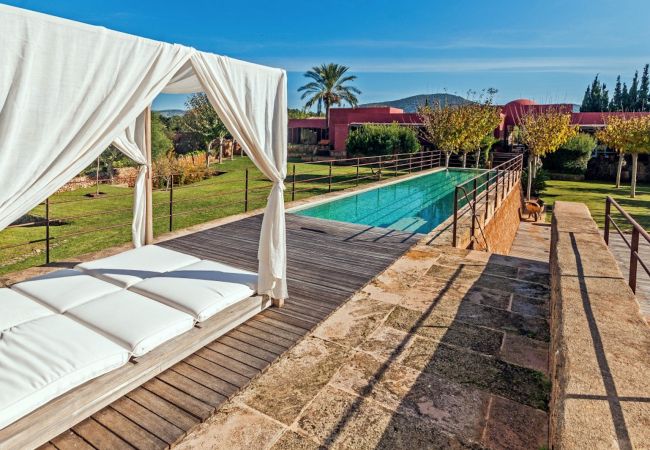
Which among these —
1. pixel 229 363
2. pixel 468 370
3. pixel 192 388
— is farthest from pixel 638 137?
pixel 192 388

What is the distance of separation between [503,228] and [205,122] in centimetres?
2124

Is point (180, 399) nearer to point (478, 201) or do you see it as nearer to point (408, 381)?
point (408, 381)

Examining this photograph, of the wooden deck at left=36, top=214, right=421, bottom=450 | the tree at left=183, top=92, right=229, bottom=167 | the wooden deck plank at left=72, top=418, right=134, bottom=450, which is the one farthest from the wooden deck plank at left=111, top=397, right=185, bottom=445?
the tree at left=183, top=92, right=229, bottom=167

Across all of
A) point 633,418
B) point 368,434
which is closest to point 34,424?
point 368,434

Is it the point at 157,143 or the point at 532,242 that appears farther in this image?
the point at 157,143

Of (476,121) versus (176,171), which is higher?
(476,121)

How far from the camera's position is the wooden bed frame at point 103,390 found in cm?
200

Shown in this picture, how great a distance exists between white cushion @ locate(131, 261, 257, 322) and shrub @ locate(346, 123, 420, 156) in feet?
56.2

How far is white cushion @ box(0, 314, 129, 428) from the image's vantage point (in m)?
2.06

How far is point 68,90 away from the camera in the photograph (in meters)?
2.27

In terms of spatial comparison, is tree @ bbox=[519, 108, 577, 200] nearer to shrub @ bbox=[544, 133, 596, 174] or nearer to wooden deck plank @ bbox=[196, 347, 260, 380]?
shrub @ bbox=[544, 133, 596, 174]

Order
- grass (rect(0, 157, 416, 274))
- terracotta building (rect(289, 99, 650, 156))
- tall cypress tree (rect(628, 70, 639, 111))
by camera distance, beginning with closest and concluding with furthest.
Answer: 1. grass (rect(0, 157, 416, 274))
2. terracotta building (rect(289, 99, 650, 156))
3. tall cypress tree (rect(628, 70, 639, 111))

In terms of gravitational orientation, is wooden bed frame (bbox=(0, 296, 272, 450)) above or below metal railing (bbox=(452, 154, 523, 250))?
below

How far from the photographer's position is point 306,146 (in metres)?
31.2
